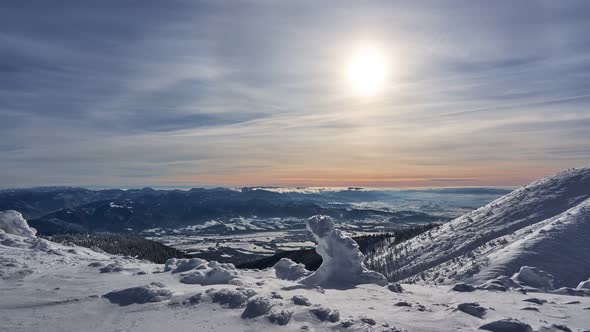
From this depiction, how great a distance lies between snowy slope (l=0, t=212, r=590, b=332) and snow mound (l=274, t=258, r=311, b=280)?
709cm

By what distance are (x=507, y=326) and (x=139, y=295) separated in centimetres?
2799

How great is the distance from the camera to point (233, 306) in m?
30.9

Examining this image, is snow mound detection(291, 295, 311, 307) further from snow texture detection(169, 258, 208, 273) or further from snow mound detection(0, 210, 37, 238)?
snow mound detection(0, 210, 37, 238)

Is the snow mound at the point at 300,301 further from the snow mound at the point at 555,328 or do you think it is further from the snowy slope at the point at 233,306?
the snow mound at the point at 555,328

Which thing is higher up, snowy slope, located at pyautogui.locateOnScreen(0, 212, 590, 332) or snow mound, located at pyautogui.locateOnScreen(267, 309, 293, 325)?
snow mound, located at pyautogui.locateOnScreen(267, 309, 293, 325)

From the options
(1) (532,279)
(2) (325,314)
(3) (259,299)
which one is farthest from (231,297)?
(1) (532,279)

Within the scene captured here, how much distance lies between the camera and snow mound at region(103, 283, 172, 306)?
3228cm

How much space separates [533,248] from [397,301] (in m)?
71.6

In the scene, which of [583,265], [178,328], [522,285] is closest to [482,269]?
[583,265]

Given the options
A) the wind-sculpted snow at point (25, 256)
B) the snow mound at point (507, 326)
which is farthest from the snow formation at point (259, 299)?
the wind-sculpted snow at point (25, 256)

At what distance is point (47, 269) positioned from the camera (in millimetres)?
48844

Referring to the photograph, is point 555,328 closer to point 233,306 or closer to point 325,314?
point 325,314

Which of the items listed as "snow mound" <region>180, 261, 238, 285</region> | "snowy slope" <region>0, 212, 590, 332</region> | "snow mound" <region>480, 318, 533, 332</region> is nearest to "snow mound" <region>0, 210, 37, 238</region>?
"snowy slope" <region>0, 212, 590, 332</region>

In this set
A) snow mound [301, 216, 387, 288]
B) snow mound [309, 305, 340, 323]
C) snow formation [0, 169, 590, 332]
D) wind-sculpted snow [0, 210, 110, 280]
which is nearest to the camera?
snow formation [0, 169, 590, 332]
